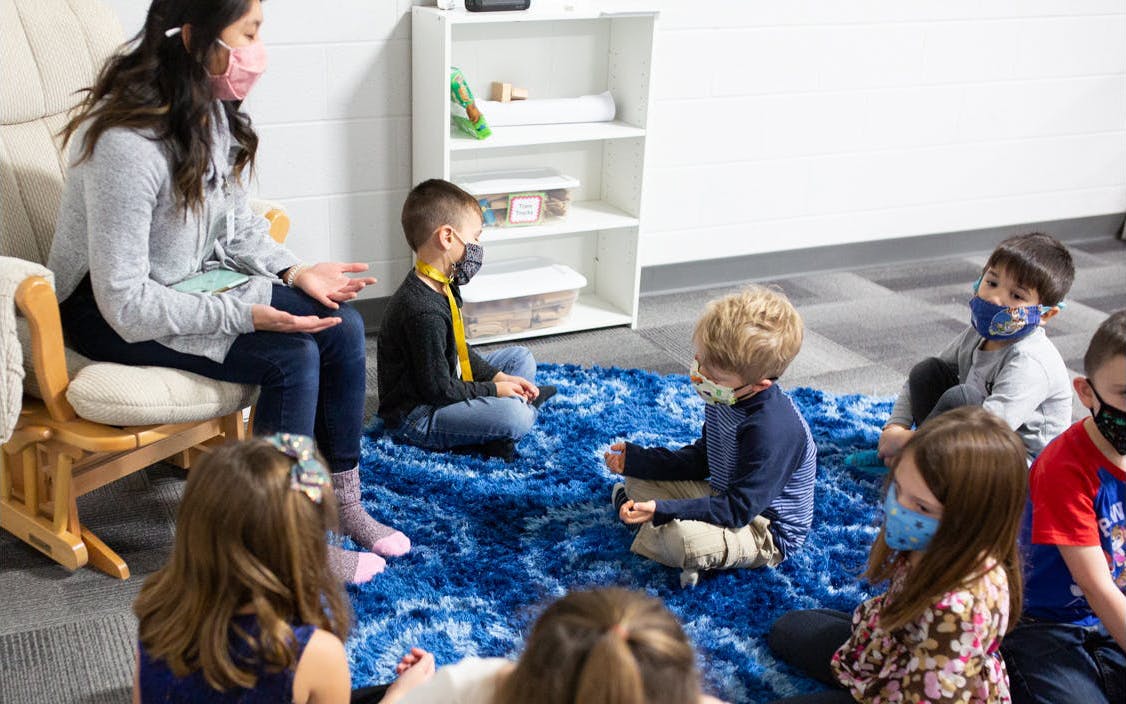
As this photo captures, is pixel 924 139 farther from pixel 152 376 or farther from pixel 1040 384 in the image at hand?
pixel 152 376

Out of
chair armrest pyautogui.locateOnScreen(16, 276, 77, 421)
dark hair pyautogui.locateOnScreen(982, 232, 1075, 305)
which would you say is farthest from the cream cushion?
dark hair pyautogui.locateOnScreen(982, 232, 1075, 305)

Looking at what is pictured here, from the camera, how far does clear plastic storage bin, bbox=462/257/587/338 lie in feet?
10.4

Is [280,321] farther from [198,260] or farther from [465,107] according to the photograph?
[465,107]

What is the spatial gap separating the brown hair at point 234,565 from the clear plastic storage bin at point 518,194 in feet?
6.07

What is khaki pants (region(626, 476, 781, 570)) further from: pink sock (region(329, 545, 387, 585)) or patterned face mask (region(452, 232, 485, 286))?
patterned face mask (region(452, 232, 485, 286))

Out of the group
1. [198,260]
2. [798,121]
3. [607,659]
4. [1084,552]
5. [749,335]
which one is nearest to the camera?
[607,659]

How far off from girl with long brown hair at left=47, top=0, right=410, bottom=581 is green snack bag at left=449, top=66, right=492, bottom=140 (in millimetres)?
862

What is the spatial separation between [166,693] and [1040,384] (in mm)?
1778

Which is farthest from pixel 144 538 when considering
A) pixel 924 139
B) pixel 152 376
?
pixel 924 139

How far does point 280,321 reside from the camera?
6.68ft

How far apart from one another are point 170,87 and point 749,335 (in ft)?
3.62

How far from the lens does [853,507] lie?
2.45 metres

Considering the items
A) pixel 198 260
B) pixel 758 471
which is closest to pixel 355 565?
pixel 198 260

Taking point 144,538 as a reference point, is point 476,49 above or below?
above
